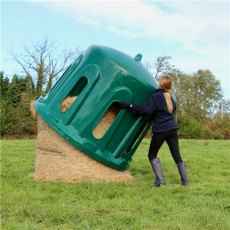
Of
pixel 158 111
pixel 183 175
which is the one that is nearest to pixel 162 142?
pixel 158 111

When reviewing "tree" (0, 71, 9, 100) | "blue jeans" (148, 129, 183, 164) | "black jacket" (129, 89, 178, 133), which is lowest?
"blue jeans" (148, 129, 183, 164)

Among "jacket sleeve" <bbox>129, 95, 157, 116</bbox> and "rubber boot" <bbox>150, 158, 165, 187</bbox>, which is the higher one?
"jacket sleeve" <bbox>129, 95, 157, 116</bbox>

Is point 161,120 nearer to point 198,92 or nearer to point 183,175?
point 183,175

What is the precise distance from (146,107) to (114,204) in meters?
1.88

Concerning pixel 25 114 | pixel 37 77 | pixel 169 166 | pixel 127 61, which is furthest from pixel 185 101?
pixel 127 61

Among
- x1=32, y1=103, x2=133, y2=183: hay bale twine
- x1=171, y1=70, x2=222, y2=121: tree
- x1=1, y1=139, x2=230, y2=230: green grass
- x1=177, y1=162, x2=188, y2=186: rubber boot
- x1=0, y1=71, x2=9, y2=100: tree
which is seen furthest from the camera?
x1=171, y1=70, x2=222, y2=121: tree

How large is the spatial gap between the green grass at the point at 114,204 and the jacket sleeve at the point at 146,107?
1056mm

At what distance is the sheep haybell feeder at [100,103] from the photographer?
5.81 meters

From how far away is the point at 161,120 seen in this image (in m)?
6.03

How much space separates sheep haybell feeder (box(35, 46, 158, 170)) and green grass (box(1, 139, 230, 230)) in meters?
0.59

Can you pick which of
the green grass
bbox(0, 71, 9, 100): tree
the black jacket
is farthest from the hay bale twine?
bbox(0, 71, 9, 100): tree

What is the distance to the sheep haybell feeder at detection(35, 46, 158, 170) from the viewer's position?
581 centimetres

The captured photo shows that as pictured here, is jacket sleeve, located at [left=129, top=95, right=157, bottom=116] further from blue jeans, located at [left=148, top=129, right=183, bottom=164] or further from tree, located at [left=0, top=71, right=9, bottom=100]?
tree, located at [left=0, top=71, right=9, bottom=100]

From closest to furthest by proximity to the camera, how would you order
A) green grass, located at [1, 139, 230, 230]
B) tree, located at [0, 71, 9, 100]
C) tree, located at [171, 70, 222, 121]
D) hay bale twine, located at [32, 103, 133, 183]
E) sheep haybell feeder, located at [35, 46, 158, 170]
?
green grass, located at [1, 139, 230, 230]
sheep haybell feeder, located at [35, 46, 158, 170]
hay bale twine, located at [32, 103, 133, 183]
tree, located at [0, 71, 9, 100]
tree, located at [171, 70, 222, 121]
